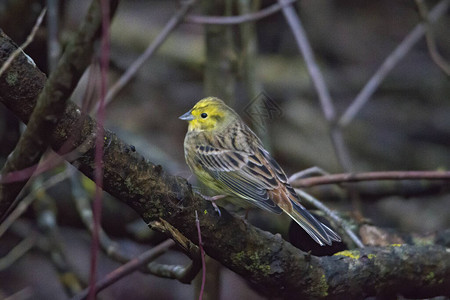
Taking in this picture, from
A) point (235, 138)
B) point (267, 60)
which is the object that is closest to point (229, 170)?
point (235, 138)

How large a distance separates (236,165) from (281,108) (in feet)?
10.7

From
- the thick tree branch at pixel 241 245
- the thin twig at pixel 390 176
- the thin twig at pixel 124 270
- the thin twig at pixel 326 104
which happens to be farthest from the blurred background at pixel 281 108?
the thick tree branch at pixel 241 245

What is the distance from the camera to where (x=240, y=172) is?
3.33 metres

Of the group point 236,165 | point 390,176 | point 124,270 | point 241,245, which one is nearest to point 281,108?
point 390,176

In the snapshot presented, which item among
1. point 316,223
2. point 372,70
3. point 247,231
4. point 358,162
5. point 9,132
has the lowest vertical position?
point 247,231

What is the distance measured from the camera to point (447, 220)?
750 cm

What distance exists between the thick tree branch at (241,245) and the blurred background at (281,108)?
1.74 meters

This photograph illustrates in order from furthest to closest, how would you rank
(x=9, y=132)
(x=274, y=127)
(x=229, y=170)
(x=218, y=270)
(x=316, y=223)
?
(x=274, y=127), (x=9, y=132), (x=218, y=270), (x=229, y=170), (x=316, y=223)

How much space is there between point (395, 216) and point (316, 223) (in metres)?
4.37

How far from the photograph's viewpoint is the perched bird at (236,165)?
10.2 ft

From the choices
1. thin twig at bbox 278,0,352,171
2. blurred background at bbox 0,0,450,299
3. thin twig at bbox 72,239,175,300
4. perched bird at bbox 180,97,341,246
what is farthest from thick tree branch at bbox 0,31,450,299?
blurred background at bbox 0,0,450,299

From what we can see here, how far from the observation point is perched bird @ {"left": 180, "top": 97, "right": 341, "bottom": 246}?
3096 mm

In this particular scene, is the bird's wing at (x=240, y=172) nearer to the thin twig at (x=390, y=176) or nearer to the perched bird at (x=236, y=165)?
the perched bird at (x=236, y=165)

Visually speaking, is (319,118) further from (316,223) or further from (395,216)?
(316,223)
